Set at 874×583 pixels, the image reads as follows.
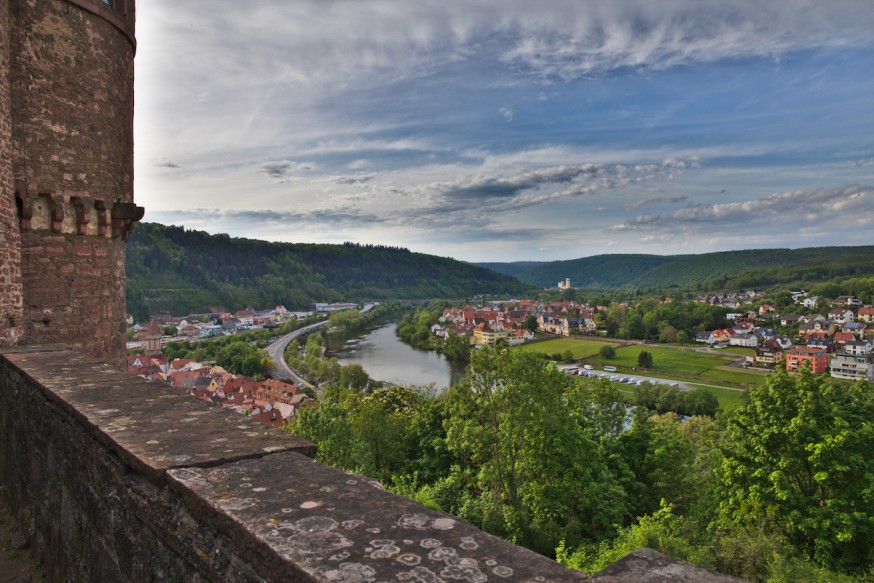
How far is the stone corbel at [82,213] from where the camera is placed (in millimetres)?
6652

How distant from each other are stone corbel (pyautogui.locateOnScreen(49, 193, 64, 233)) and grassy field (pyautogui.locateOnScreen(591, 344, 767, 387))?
192ft

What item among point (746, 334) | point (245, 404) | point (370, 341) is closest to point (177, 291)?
point (370, 341)

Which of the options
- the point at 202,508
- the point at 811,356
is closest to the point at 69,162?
the point at 202,508

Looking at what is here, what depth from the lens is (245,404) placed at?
3331cm

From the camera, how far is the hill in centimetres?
10475

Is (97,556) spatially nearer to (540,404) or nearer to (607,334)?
(540,404)

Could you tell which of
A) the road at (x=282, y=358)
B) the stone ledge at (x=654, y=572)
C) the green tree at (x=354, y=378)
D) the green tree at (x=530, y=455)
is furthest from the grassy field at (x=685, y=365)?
the stone ledge at (x=654, y=572)

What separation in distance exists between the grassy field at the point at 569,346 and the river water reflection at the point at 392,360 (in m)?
16.2

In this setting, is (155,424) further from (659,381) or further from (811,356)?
(811,356)

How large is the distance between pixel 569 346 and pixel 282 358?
145 ft

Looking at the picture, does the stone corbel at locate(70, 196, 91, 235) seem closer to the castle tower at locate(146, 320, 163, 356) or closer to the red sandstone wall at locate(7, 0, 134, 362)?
the red sandstone wall at locate(7, 0, 134, 362)

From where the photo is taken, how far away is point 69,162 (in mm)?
6582

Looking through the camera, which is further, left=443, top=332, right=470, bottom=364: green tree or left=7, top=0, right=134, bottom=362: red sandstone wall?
left=443, top=332, right=470, bottom=364: green tree

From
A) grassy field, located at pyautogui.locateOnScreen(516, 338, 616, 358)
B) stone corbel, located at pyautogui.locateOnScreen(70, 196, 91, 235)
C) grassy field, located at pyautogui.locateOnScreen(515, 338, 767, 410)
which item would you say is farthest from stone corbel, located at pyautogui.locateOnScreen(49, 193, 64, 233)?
grassy field, located at pyautogui.locateOnScreen(516, 338, 616, 358)
